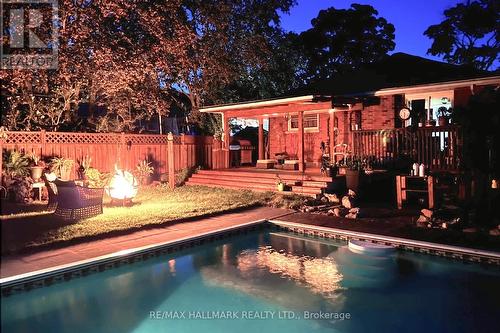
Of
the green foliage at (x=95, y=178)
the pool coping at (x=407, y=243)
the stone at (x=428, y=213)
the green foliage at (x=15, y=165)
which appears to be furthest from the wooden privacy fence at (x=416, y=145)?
the green foliage at (x=15, y=165)

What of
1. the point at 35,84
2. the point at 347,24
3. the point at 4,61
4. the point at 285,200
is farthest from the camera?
the point at 347,24

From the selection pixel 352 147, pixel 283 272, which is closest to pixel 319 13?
pixel 352 147

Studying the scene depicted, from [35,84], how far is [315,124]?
35.2 ft

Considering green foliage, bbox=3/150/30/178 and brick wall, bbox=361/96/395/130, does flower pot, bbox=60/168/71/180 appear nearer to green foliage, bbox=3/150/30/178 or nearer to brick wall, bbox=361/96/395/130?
green foliage, bbox=3/150/30/178

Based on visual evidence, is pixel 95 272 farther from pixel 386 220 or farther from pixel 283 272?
pixel 386 220

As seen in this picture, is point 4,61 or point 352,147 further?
point 352,147

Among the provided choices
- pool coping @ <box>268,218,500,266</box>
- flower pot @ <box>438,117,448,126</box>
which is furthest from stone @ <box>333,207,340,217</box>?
flower pot @ <box>438,117,448,126</box>

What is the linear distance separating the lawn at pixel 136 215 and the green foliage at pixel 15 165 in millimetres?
1693

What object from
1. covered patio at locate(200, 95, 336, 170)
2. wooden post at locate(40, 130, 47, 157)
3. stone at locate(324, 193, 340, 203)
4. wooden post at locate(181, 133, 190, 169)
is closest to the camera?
stone at locate(324, 193, 340, 203)

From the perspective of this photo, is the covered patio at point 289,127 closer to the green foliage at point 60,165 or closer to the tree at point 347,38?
the green foliage at point 60,165

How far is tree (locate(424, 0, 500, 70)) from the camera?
2836 cm

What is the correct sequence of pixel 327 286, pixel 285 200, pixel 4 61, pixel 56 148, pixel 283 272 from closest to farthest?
pixel 327 286
pixel 283 272
pixel 285 200
pixel 4 61
pixel 56 148

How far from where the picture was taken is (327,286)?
6137 mm

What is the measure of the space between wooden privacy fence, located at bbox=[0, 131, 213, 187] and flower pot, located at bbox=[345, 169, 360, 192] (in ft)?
21.4
